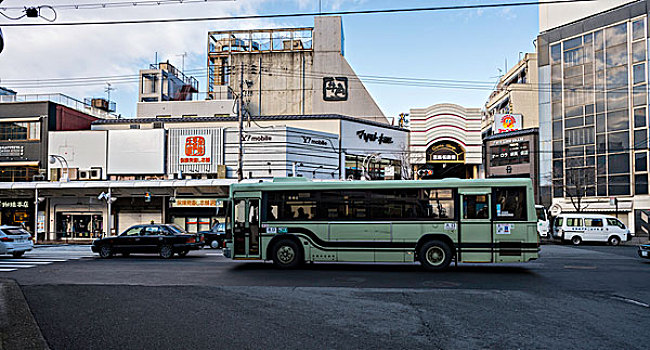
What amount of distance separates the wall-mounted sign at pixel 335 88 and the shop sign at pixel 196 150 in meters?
15.1

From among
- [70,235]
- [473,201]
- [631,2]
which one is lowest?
[70,235]

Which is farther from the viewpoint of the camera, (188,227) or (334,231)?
(188,227)

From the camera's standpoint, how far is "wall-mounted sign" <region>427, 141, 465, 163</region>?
144 feet

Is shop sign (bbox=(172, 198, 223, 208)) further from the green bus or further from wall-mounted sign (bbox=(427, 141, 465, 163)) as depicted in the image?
the green bus

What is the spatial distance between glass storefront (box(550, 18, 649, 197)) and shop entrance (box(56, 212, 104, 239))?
38262 mm

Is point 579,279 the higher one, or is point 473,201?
point 473,201

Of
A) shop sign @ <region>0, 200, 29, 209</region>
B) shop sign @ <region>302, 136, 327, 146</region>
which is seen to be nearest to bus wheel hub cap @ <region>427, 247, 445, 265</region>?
shop sign @ <region>302, 136, 327, 146</region>

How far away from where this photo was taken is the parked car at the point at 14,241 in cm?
2081

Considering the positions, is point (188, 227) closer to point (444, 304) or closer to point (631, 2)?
point (444, 304)

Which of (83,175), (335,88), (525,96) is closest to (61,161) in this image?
(83,175)

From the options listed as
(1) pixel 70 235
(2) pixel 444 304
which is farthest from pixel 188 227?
(2) pixel 444 304

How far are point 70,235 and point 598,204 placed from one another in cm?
4400

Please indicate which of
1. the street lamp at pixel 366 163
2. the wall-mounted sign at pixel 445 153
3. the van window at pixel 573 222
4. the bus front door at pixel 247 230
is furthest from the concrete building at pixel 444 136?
the bus front door at pixel 247 230

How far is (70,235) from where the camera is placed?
38.0 m
